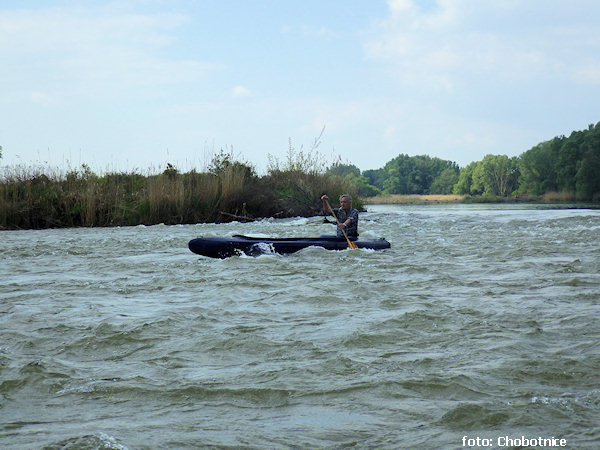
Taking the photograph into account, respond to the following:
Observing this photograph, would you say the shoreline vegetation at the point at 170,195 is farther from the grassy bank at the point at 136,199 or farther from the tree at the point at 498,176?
the tree at the point at 498,176

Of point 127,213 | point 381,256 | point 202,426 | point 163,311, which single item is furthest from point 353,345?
point 127,213

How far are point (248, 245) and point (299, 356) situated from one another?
565cm

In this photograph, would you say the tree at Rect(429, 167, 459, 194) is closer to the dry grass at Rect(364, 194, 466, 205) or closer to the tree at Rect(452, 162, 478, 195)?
the tree at Rect(452, 162, 478, 195)

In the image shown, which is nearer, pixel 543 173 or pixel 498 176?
pixel 543 173

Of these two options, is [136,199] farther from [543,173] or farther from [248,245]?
[543,173]

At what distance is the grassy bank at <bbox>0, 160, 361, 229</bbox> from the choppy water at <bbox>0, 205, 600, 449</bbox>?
8.40m

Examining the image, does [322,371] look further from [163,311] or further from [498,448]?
[163,311]

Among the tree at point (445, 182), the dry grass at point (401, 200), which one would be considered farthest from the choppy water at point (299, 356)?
the tree at point (445, 182)

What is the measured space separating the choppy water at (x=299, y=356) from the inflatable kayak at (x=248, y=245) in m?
1.02

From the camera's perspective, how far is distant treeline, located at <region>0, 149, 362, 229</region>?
53.7 ft

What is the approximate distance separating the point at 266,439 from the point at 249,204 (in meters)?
17.3

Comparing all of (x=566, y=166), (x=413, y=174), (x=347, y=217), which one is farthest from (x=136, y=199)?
(x=413, y=174)

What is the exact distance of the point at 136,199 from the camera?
17.7m

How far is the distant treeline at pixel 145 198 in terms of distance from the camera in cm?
1636
